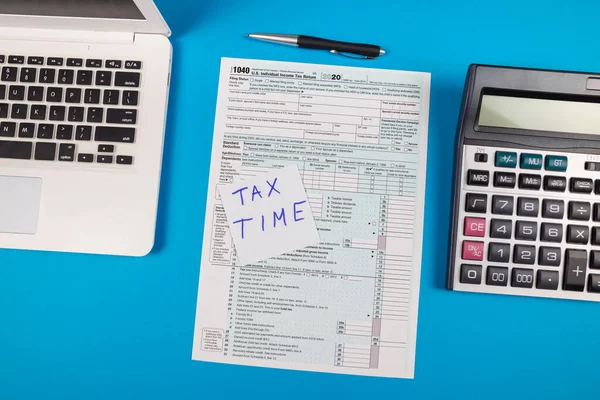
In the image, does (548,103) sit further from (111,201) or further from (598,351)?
(111,201)

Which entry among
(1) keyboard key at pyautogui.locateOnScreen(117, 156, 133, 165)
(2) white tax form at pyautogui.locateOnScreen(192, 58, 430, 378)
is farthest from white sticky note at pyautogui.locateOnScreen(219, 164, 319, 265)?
(1) keyboard key at pyautogui.locateOnScreen(117, 156, 133, 165)

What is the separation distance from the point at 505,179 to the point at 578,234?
4.2 inches

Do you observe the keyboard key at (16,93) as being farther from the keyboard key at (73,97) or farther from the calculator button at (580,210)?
the calculator button at (580,210)

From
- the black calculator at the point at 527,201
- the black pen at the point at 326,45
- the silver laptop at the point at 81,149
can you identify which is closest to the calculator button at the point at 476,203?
the black calculator at the point at 527,201

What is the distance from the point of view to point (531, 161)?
1.76 feet

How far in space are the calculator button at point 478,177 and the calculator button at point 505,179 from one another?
0.01 meters

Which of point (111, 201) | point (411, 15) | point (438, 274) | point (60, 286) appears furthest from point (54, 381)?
point (411, 15)

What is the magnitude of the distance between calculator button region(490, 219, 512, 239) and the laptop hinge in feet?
1.60

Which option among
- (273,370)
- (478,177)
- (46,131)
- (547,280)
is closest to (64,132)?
(46,131)

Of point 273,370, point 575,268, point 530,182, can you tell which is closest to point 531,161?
point 530,182

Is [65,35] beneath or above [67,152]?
above

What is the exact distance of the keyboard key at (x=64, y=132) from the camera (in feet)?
1.81

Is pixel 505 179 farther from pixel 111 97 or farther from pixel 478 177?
pixel 111 97

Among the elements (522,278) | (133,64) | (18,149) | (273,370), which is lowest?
(273,370)
